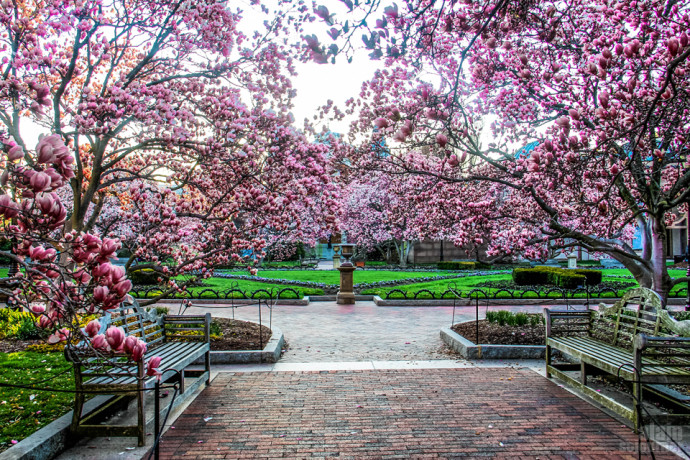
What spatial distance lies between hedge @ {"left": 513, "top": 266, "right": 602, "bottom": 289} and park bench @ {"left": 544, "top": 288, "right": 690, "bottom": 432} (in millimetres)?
12270

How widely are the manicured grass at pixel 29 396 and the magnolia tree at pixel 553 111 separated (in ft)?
14.1

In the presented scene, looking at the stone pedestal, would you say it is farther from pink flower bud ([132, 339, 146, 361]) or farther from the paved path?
pink flower bud ([132, 339, 146, 361])

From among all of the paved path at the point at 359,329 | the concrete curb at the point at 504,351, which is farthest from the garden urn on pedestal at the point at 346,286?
the concrete curb at the point at 504,351

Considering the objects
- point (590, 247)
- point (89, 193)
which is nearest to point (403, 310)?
point (590, 247)

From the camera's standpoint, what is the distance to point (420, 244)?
1478 inches

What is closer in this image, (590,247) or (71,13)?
(71,13)

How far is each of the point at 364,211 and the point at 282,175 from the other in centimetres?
2446

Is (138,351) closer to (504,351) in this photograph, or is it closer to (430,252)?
(504,351)

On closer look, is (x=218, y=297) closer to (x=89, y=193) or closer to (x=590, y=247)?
(x=89, y=193)

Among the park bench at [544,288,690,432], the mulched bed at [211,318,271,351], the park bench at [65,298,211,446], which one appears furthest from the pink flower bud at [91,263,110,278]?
the mulched bed at [211,318,271,351]

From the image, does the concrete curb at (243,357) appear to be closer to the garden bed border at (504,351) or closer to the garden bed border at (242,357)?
the garden bed border at (242,357)

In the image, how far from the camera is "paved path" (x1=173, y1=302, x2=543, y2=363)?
24.9 feet

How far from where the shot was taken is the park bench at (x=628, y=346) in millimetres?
4145

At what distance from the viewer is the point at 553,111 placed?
31.6 feet
